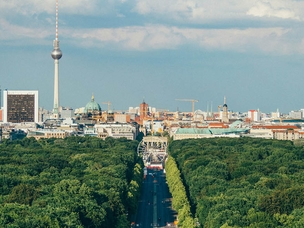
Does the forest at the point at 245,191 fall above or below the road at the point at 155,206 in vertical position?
above

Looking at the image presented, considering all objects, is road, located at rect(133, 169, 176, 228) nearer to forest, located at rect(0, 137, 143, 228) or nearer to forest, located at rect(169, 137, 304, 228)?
forest, located at rect(0, 137, 143, 228)

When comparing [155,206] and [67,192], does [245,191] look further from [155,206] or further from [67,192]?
[155,206]

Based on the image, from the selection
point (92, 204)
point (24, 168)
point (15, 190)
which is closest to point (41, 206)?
point (92, 204)

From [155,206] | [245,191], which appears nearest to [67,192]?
[245,191]

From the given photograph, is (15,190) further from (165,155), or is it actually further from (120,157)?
(165,155)

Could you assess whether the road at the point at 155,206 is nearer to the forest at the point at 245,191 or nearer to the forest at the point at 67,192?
the forest at the point at 67,192

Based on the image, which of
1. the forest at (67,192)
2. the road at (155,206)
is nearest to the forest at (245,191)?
the road at (155,206)
